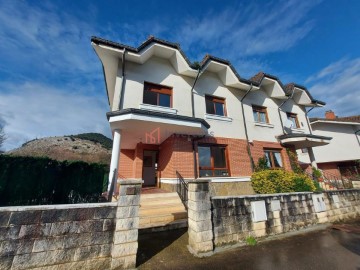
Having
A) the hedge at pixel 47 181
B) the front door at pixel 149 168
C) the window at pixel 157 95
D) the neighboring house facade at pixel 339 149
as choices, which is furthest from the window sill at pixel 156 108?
the neighboring house facade at pixel 339 149

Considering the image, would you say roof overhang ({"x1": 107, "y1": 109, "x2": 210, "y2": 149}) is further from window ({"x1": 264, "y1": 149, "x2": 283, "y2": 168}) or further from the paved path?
window ({"x1": 264, "y1": 149, "x2": 283, "y2": 168})

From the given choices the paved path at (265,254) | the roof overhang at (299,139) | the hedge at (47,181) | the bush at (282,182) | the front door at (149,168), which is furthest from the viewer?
the front door at (149,168)

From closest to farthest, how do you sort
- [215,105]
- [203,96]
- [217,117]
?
1. [217,117]
2. [203,96]
3. [215,105]

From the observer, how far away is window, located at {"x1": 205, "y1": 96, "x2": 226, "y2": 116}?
33.3 feet

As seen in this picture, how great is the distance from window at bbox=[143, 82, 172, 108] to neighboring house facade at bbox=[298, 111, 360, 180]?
15.3 metres

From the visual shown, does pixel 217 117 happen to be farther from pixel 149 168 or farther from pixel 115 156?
pixel 115 156

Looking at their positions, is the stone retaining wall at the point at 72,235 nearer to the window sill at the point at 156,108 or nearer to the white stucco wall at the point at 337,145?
the window sill at the point at 156,108

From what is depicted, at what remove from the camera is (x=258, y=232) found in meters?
4.71

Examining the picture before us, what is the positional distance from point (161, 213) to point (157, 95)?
6.05m

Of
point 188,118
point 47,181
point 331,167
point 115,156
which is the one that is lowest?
point 47,181

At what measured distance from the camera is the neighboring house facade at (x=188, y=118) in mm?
7652

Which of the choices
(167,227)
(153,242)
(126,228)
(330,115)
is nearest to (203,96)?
(167,227)

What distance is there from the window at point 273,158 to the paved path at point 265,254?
5.88 m

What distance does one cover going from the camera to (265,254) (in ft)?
12.9
